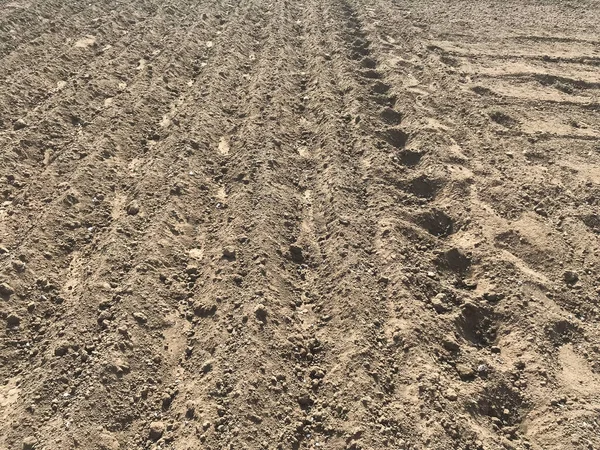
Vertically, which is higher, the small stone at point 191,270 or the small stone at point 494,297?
the small stone at point 494,297

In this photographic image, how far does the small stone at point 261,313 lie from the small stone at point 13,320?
5.59 feet

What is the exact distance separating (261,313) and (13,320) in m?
1.77

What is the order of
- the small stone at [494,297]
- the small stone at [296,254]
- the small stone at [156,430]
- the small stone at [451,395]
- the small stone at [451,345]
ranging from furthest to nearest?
the small stone at [296,254] → the small stone at [494,297] → the small stone at [451,345] → the small stone at [451,395] → the small stone at [156,430]

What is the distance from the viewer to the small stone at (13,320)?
3777mm

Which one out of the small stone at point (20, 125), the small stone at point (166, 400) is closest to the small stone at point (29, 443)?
the small stone at point (166, 400)

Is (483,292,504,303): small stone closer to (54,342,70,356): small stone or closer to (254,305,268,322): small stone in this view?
(254,305,268,322): small stone

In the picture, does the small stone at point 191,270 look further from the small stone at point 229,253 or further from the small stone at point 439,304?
the small stone at point 439,304

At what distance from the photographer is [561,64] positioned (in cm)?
772

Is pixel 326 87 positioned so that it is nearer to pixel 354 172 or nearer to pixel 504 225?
pixel 354 172

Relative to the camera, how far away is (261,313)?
3838 mm

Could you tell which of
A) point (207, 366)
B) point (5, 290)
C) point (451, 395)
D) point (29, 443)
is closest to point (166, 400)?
point (207, 366)

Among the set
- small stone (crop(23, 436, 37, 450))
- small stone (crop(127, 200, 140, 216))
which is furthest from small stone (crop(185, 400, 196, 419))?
small stone (crop(127, 200, 140, 216))

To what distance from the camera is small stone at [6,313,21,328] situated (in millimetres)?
3777

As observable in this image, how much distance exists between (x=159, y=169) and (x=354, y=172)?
193 cm
